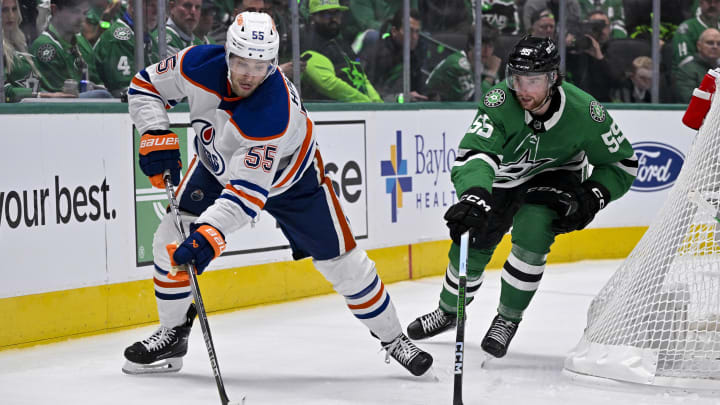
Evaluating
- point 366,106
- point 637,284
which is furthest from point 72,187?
point 637,284

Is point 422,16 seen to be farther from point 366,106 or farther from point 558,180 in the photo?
point 558,180

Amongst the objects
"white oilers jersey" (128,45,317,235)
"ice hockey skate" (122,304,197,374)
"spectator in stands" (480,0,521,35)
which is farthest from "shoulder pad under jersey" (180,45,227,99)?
"spectator in stands" (480,0,521,35)

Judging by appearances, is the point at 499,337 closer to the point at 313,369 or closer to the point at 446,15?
the point at 313,369

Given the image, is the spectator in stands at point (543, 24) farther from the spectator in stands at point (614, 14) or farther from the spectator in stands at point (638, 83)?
the spectator in stands at point (638, 83)

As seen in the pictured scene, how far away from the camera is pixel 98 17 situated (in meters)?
4.37

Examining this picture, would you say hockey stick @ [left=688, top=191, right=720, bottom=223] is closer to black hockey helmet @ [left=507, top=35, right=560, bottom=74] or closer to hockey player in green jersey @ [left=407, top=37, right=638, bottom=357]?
hockey player in green jersey @ [left=407, top=37, right=638, bottom=357]

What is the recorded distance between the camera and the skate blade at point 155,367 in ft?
11.6

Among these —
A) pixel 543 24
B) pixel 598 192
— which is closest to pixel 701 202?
pixel 598 192

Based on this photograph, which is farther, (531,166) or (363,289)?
(531,166)

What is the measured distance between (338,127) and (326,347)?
1562 millimetres

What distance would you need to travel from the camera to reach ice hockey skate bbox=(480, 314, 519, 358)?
3.70m

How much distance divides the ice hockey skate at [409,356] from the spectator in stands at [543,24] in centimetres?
341

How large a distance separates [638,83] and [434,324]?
11.1ft

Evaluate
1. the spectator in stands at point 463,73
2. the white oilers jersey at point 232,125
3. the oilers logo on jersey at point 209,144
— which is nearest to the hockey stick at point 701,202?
the white oilers jersey at point 232,125
